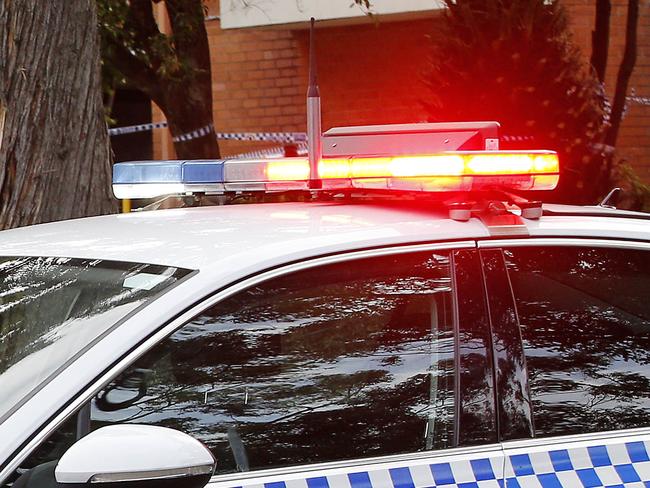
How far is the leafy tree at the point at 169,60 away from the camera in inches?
311

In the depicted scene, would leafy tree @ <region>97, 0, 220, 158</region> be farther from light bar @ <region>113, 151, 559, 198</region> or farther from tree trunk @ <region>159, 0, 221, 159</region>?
light bar @ <region>113, 151, 559, 198</region>

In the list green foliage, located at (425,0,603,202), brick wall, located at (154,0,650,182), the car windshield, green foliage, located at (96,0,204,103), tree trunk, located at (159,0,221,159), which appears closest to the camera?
the car windshield

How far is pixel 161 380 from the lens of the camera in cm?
204

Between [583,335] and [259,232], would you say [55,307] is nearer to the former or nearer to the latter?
[259,232]

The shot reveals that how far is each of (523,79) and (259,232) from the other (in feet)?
17.1

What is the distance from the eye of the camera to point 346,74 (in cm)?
1042

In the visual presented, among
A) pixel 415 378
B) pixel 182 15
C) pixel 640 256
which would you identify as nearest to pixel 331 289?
pixel 415 378

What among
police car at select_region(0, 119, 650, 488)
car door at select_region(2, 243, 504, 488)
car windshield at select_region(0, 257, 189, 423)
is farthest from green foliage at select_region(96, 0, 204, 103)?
car door at select_region(2, 243, 504, 488)

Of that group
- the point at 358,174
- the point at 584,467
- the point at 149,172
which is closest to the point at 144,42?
the point at 149,172

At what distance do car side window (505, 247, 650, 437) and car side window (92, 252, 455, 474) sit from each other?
0.22 m

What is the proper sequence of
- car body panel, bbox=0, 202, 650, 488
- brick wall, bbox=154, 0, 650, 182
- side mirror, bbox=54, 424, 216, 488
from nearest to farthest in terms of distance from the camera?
1. side mirror, bbox=54, 424, 216, 488
2. car body panel, bbox=0, 202, 650, 488
3. brick wall, bbox=154, 0, 650, 182

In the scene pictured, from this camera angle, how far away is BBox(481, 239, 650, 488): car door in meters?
2.30

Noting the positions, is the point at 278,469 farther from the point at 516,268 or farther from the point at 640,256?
the point at 640,256

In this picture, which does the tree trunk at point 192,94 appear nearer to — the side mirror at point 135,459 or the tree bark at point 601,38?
the tree bark at point 601,38
